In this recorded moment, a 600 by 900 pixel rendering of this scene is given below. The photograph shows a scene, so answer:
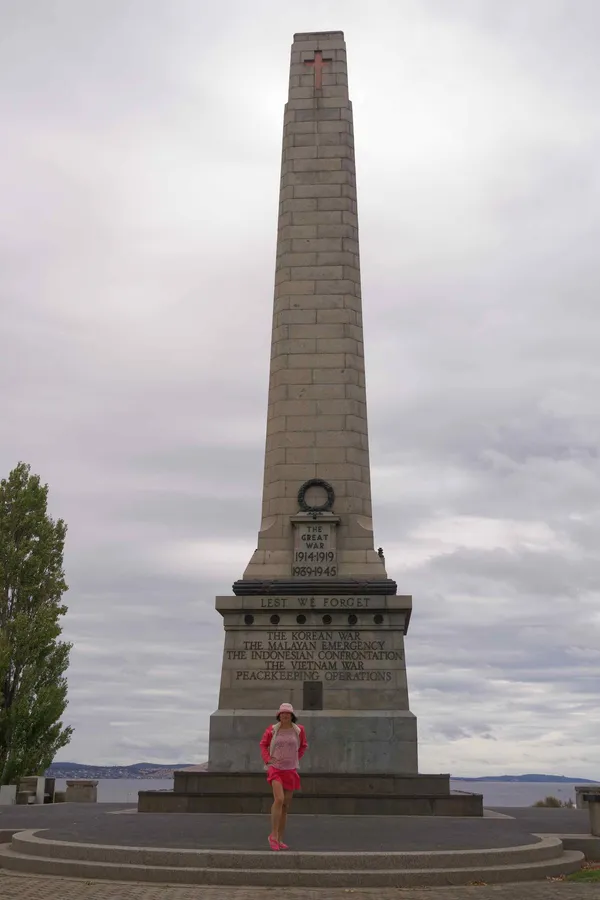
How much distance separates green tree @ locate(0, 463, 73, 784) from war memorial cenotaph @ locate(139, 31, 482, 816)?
434 inches

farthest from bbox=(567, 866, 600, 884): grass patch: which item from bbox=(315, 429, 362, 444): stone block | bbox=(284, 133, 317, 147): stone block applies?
bbox=(284, 133, 317, 147): stone block

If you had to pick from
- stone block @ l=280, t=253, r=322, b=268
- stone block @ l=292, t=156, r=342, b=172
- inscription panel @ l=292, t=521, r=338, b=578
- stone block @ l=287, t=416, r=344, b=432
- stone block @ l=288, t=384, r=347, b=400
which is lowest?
inscription panel @ l=292, t=521, r=338, b=578

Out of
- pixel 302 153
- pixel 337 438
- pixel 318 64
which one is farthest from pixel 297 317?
pixel 318 64

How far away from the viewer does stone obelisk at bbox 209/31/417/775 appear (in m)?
21.0

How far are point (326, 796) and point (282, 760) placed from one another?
25.1 feet

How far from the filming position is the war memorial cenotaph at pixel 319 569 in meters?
19.7

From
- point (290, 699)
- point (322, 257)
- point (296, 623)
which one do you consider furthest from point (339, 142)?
point (290, 699)

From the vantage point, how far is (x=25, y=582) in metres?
31.7

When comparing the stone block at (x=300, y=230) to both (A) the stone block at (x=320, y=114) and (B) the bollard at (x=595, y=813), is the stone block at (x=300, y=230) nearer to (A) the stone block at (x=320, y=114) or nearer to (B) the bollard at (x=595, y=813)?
(A) the stone block at (x=320, y=114)

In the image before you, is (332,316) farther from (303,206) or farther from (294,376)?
(303,206)

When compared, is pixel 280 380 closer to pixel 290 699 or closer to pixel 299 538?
pixel 299 538

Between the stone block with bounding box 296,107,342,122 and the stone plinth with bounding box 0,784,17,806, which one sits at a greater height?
the stone block with bounding box 296,107,342,122

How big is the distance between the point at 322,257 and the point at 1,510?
14894mm

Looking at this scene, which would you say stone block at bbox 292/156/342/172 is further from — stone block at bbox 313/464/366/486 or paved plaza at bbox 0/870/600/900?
paved plaza at bbox 0/870/600/900
